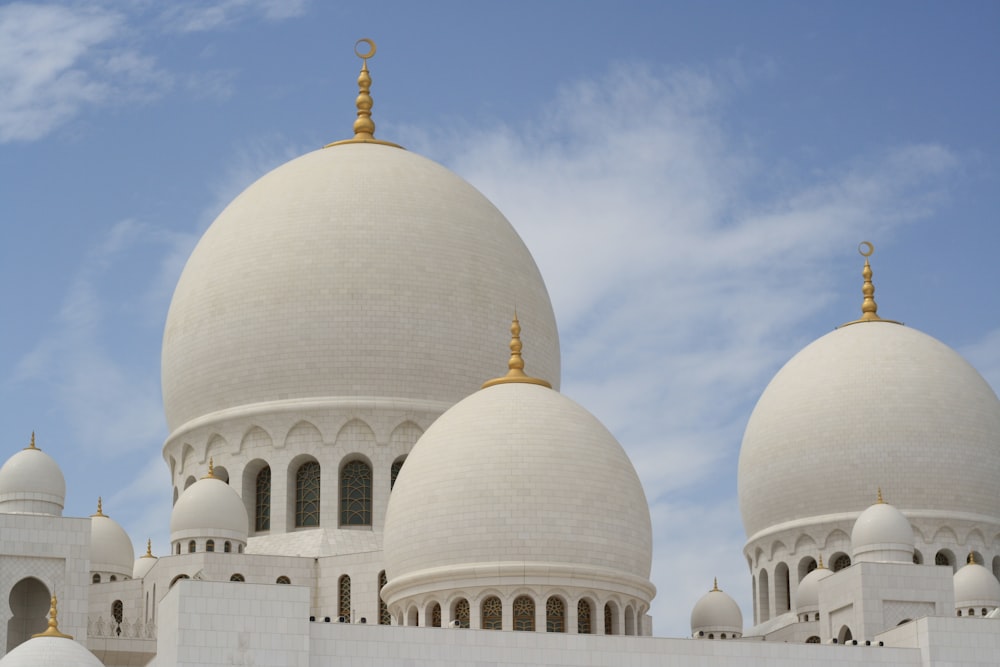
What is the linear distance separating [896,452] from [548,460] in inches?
514

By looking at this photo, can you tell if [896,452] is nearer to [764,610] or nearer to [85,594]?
[764,610]

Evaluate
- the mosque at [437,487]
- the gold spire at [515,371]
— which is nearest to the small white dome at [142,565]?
the mosque at [437,487]

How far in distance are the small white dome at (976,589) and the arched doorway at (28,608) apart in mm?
18153

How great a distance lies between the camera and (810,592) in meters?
42.2

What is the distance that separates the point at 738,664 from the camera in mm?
32531

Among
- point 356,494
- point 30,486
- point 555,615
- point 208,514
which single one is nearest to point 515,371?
point 356,494

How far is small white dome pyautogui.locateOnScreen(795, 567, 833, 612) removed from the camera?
42000mm

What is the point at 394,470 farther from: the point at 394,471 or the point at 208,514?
the point at 208,514

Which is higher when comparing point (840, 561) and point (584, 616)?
point (840, 561)

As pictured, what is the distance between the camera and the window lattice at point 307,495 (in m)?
40.7

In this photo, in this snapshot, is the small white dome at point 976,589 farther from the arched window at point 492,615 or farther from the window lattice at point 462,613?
the window lattice at point 462,613

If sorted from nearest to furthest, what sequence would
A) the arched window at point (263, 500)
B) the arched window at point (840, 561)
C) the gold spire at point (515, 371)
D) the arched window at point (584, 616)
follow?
the arched window at point (584, 616) < the gold spire at point (515, 371) < the arched window at point (263, 500) < the arched window at point (840, 561)

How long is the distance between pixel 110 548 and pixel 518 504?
1146cm

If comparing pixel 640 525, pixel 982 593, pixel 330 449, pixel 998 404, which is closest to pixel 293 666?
pixel 640 525
